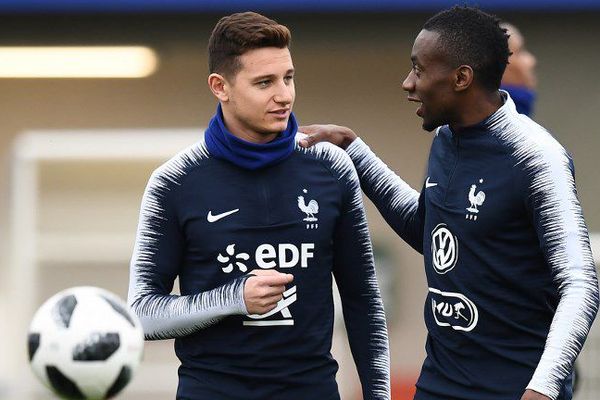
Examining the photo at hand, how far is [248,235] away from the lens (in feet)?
15.2

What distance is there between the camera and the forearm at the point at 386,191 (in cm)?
505

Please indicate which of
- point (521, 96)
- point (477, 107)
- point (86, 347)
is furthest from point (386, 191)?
point (86, 347)

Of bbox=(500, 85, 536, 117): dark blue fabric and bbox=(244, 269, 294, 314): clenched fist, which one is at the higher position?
bbox=(500, 85, 536, 117): dark blue fabric

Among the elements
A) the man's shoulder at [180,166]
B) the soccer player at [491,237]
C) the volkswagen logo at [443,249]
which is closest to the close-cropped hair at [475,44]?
the soccer player at [491,237]

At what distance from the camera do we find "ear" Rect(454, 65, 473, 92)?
459cm

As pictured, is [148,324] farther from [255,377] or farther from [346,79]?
[346,79]

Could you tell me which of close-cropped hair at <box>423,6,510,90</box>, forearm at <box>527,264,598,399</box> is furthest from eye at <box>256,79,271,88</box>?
forearm at <box>527,264,598,399</box>

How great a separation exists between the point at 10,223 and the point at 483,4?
3.57m

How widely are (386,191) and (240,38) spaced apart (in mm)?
828

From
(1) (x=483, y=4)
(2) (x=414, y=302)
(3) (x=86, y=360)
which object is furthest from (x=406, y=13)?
(3) (x=86, y=360)

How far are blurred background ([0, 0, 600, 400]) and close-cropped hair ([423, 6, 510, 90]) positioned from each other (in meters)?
4.91

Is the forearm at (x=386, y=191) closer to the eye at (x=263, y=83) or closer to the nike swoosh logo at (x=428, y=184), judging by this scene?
the nike swoosh logo at (x=428, y=184)

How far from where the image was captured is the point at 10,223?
33.2ft

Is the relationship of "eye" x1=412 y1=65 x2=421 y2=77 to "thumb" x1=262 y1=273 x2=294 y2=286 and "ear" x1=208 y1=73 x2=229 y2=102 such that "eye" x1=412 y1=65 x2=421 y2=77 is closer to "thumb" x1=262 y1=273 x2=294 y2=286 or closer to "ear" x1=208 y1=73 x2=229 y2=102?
"ear" x1=208 y1=73 x2=229 y2=102
